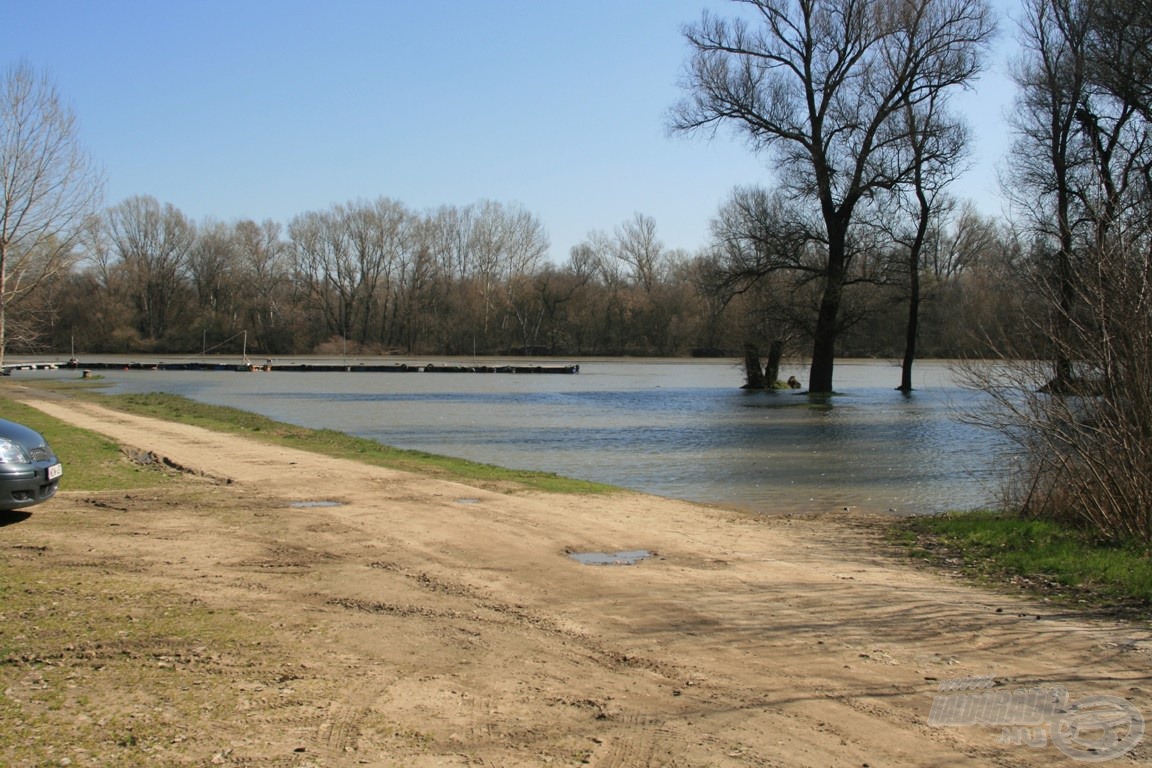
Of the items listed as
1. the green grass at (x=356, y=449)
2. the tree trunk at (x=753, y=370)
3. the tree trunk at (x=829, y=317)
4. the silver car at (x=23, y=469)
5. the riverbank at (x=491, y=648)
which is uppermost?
the tree trunk at (x=829, y=317)

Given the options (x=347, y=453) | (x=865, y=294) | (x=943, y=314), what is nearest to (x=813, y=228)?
(x=865, y=294)

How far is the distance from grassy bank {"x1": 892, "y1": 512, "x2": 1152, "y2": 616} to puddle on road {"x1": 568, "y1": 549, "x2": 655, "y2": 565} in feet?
10.1

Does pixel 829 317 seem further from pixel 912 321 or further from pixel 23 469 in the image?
pixel 23 469

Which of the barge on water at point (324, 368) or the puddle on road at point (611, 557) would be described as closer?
the puddle on road at point (611, 557)

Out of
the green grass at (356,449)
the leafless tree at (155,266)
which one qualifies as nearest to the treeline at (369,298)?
the leafless tree at (155,266)

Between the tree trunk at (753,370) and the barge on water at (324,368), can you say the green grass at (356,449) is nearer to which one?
the tree trunk at (753,370)

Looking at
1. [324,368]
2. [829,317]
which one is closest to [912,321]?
[829,317]

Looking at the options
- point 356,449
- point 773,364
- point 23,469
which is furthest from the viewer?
point 773,364

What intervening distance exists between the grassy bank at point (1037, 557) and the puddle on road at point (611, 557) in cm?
309

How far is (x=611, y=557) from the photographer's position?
9344 millimetres

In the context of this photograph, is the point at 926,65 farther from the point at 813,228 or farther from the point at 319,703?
the point at 319,703

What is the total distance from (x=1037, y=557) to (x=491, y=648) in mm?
6407

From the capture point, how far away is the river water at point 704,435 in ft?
56.0

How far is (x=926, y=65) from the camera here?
40656 millimetres
